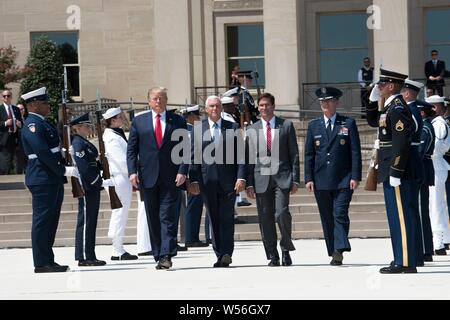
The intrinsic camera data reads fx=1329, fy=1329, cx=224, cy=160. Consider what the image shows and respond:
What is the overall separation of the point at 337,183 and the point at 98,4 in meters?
19.7

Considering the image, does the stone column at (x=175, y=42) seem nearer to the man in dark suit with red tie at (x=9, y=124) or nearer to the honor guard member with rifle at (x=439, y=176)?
the man in dark suit with red tie at (x=9, y=124)

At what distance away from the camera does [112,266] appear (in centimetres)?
1627

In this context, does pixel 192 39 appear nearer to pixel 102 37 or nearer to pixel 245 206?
pixel 102 37

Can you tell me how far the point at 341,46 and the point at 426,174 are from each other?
1792 cm

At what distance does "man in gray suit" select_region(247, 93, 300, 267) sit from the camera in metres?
15.3

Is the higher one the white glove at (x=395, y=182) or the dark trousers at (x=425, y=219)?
the white glove at (x=395, y=182)

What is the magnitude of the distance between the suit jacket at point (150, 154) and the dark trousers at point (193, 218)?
3699 mm

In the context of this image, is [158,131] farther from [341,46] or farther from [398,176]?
[341,46]

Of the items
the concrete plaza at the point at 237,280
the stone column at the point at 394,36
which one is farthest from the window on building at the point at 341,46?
the concrete plaza at the point at 237,280

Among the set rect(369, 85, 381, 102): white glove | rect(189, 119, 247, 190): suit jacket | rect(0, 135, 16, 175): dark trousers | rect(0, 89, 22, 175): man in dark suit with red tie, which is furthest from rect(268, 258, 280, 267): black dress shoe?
rect(0, 135, 16, 175): dark trousers

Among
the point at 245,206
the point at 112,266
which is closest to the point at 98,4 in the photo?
the point at 245,206

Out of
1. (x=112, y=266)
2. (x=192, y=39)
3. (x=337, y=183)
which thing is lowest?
(x=112, y=266)

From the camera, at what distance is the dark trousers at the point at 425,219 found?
15.5 m

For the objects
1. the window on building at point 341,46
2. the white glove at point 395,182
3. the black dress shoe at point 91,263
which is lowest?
the black dress shoe at point 91,263
